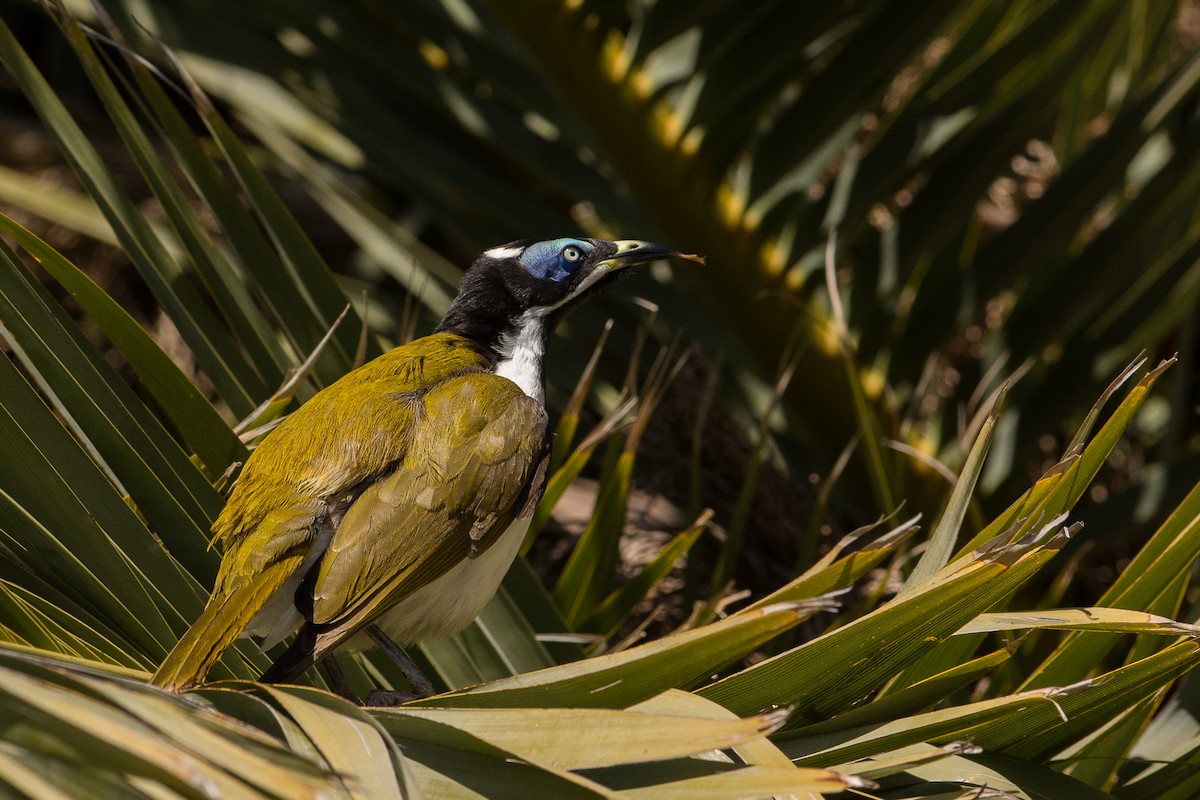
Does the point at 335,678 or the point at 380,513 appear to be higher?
the point at 380,513

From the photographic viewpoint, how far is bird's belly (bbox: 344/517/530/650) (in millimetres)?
2109

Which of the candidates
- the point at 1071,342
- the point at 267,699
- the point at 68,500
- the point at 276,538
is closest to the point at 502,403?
the point at 276,538

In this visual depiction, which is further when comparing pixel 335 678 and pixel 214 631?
pixel 335 678

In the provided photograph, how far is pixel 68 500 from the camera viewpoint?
1.74 meters

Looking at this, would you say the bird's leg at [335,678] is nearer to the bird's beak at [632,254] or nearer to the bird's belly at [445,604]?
the bird's belly at [445,604]

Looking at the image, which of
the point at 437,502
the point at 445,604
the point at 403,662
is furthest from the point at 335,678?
the point at 437,502

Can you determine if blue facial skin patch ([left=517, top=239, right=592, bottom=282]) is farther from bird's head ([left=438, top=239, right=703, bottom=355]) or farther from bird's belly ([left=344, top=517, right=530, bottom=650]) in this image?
bird's belly ([left=344, top=517, right=530, bottom=650])

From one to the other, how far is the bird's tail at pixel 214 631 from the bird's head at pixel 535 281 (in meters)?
1.03

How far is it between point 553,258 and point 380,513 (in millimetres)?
1040

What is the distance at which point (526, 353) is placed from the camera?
2.82m

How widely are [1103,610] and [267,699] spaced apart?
40.9 inches

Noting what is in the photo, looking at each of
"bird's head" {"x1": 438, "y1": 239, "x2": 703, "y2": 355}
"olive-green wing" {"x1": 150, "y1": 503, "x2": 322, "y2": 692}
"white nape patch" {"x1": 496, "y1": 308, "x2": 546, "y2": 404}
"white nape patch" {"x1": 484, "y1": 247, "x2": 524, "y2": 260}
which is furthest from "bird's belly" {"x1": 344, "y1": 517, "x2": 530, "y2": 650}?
"white nape patch" {"x1": 484, "y1": 247, "x2": 524, "y2": 260}

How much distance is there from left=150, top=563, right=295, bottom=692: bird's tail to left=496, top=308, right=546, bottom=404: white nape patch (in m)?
0.82

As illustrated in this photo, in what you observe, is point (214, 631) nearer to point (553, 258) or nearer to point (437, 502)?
point (437, 502)
